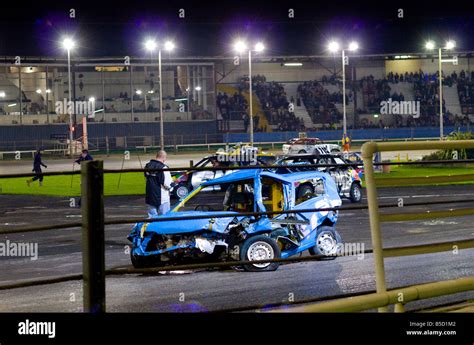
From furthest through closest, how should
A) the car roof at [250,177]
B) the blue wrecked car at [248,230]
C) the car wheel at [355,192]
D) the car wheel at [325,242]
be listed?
1. the car wheel at [355,192]
2. the car roof at [250,177]
3. the car wheel at [325,242]
4. the blue wrecked car at [248,230]

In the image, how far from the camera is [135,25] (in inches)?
2579

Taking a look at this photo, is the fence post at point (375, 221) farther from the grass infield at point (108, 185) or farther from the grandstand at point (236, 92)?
the grandstand at point (236, 92)

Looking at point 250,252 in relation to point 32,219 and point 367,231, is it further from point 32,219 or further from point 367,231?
point 32,219

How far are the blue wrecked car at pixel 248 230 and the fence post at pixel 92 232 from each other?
5.99 m

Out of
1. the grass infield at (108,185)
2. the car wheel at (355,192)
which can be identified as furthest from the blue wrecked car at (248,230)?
the grass infield at (108,185)

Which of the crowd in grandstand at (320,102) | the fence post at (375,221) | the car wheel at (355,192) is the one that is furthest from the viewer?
the crowd in grandstand at (320,102)

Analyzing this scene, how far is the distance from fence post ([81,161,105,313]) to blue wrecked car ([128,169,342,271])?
5.99 meters

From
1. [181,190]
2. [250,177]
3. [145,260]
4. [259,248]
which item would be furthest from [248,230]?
[181,190]

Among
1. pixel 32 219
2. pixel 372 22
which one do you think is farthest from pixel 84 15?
pixel 32 219

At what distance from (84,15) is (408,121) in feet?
92.1

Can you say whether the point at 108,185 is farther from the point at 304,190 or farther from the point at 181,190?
the point at 304,190

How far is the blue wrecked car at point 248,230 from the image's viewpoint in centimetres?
1270

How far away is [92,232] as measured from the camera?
580cm

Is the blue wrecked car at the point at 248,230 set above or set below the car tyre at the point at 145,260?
above
